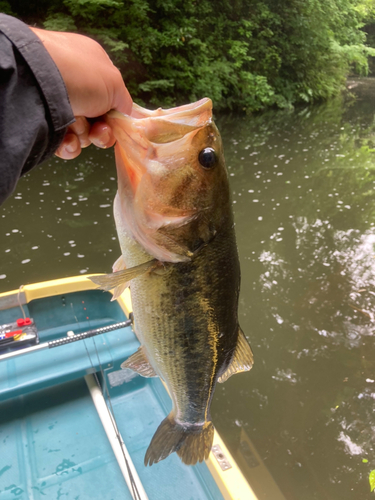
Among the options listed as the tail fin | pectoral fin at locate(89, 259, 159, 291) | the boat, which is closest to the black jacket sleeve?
pectoral fin at locate(89, 259, 159, 291)

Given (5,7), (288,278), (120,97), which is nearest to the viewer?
(120,97)

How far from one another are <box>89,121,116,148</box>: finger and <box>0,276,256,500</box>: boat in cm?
178

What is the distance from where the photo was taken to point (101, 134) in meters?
1.18

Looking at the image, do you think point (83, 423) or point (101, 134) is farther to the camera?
point (83, 423)

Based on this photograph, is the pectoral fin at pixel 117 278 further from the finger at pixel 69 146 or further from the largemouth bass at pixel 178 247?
the finger at pixel 69 146

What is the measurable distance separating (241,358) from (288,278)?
4434 millimetres

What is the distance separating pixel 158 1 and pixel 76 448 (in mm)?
15273

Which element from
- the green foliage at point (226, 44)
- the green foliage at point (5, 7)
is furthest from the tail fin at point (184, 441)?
the green foliage at point (5, 7)

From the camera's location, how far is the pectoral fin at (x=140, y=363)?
1528 millimetres

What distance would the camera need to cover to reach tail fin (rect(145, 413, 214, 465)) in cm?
149

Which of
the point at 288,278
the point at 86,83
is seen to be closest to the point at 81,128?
the point at 86,83

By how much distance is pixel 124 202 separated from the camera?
51.0 inches

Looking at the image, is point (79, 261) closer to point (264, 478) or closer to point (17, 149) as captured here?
point (264, 478)

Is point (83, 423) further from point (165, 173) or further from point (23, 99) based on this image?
point (23, 99)
